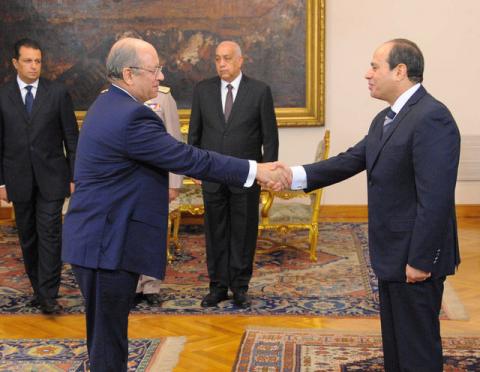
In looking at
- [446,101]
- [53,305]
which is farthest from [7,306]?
[446,101]

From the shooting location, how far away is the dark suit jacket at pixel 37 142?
5.26 meters

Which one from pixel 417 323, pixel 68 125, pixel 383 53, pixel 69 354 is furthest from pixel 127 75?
pixel 68 125

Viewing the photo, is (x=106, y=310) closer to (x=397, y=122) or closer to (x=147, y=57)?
(x=147, y=57)

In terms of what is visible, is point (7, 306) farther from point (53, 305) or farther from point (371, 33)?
point (371, 33)

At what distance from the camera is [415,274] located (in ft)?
10.2

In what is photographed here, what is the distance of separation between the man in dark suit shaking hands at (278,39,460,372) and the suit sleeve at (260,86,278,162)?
7.00 feet

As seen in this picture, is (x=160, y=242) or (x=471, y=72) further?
(x=471, y=72)

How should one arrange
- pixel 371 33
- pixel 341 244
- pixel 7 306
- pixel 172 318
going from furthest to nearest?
pixel 371 33 < pixel 341 244 < pixel 7 306 < pixel 172 318

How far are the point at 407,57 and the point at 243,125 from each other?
7.70 ft

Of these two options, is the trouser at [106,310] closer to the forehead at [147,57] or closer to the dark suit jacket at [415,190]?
the forehead at [147,57]

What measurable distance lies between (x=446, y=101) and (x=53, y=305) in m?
5.06

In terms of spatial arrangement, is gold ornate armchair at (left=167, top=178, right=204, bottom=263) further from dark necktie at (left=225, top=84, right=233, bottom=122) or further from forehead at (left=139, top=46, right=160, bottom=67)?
forehead at (left=139, top=46, right=160, bottom=67)

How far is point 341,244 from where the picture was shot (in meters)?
7.55

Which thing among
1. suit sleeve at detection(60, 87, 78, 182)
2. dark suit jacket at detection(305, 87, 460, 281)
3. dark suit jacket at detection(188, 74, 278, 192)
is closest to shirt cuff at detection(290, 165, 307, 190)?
dark suit jacket at detection(305, 87, 460, 281)
